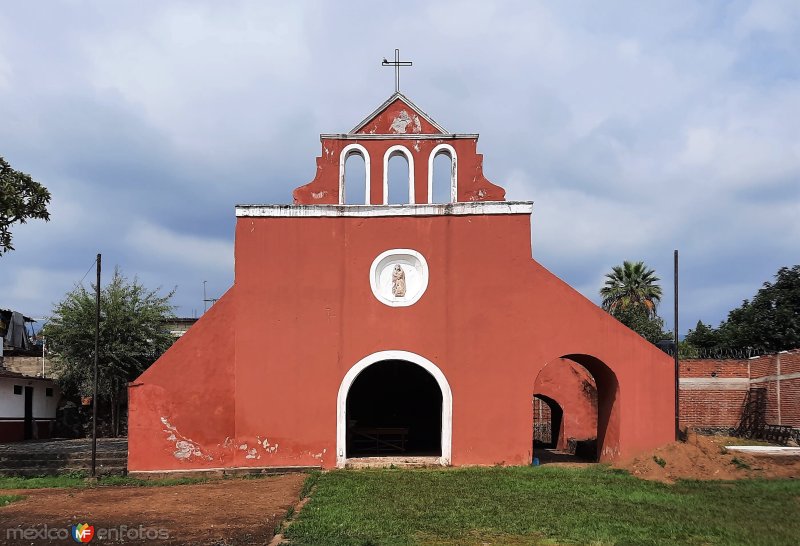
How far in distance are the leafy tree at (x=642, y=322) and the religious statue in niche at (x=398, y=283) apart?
18.7 meters

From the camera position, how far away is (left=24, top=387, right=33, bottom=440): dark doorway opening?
→ 25.0m

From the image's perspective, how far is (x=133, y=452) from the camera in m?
15.0

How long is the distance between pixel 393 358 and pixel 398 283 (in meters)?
1.64

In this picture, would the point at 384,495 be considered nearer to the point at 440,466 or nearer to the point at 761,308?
the point at 440,466

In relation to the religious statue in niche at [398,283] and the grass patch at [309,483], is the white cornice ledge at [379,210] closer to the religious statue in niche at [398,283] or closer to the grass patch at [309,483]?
the religious statue in niche at [398,283]

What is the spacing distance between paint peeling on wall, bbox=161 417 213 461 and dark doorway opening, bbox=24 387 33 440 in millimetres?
12923

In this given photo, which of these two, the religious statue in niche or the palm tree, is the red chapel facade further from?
the palm tree

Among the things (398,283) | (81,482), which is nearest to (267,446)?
(81,482)

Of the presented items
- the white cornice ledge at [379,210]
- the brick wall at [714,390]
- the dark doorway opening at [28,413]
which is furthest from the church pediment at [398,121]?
the dark doorway opening at [28,413]

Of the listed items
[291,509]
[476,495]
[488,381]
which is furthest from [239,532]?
[488,381]

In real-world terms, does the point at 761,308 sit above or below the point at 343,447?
above

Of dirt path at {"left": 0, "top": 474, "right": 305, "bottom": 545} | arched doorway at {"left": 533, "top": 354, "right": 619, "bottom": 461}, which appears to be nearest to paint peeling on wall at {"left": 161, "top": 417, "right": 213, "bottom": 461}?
Result: dirt path at {"left": 0, "top": 474, "right": 305, "bottom": 545}

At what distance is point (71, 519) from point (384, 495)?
15.3 feet

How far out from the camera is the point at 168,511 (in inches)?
429
